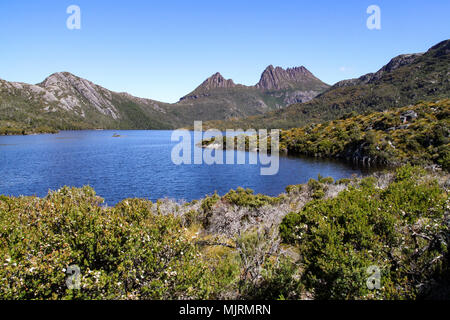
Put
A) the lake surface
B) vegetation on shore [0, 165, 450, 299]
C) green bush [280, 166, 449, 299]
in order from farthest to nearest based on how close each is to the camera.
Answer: the lake surface < green bush [280, 166, 449, 299] < vegetation on shore [0, 165, 450, 299]

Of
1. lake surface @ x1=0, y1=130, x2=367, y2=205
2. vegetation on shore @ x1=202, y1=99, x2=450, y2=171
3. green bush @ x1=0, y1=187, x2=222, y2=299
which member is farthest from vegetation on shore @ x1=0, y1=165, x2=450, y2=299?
vegetation on shore @ x1=202, y1=99, x2=450, y2=171

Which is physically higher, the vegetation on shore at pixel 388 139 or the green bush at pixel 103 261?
the vegetation on shore at pixel 388 139

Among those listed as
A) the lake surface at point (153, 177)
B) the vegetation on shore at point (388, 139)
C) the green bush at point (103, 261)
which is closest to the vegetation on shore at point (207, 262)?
the green bush at point (103, 261)

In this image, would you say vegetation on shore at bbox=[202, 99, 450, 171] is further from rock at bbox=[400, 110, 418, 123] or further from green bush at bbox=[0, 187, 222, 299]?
green bush at bbox=[0, 187, 222, 299]

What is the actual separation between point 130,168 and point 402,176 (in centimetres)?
5526

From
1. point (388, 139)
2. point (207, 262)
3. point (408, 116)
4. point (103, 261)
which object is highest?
point (408, 116)

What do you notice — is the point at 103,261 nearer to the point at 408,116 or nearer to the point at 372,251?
the point at 372,251

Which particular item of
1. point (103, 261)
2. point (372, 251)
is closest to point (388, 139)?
point (372, 251)

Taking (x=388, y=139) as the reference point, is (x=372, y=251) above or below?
below

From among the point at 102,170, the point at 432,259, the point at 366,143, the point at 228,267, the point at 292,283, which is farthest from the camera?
the point at 366,143

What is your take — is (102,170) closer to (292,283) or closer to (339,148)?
(292,283)

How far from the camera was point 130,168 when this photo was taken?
60406mm

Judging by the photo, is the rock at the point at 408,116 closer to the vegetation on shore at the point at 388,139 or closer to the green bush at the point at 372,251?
the vegetation on shore at the point at 388,139
